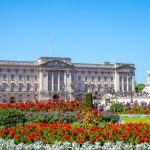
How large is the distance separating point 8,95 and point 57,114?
68.6m

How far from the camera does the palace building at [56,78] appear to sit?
91500mm

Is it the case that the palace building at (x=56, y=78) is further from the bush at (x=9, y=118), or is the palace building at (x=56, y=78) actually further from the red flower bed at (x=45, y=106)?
the bush at (x=9, y=118)

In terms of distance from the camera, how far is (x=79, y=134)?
45.0 ft

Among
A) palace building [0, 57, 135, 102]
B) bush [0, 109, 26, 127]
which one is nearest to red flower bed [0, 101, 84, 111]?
bush [0, 109, 26, 127]

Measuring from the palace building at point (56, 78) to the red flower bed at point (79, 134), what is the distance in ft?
250

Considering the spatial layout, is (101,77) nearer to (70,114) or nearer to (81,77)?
(81,77)

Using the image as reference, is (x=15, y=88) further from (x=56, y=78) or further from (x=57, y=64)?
(x=57, y=64)

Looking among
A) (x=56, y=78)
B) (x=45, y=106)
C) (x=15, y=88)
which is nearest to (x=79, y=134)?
(x=45, y=106)

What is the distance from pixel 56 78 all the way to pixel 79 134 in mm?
81860

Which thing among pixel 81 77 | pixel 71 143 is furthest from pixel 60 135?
pixel 81 77

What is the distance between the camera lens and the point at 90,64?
100 metres

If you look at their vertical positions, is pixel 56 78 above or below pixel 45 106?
above

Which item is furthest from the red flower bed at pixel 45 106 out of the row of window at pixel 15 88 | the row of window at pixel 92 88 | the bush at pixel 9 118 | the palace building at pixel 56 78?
the row of window at pixel 92 88

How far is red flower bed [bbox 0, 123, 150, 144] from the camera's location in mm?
13602
